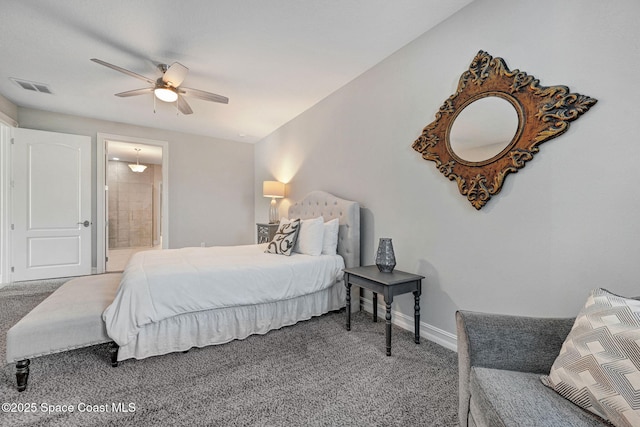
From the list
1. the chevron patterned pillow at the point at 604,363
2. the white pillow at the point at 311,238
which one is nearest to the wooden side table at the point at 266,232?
the white pillow at the point at 311,238

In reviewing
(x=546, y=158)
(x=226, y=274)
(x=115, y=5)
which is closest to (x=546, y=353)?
(x=546, y=158)

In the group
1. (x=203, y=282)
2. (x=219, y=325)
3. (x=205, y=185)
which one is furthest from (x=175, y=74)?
(x=205, y=185)

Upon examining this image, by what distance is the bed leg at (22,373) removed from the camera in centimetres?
169

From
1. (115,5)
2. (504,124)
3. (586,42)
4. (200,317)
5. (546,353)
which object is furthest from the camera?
(200,317)

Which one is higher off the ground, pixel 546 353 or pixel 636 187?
pixel 636 187

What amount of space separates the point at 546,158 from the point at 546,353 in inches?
43.8

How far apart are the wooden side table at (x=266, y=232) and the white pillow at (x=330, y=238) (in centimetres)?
160

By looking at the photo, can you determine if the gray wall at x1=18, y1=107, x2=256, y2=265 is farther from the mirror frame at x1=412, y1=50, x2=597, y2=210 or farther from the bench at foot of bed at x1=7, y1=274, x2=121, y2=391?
the mirror frame at x1=412, y1=50, x2=597, y2=210

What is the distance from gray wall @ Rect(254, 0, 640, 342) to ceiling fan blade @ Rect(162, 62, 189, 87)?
5.92 ft

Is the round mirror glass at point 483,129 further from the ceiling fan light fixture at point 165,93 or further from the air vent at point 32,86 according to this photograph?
the air vent at point 32,86

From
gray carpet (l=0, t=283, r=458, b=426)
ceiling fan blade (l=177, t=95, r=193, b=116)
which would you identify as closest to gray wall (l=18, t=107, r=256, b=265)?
ceiling fan blade (l=177, t=95, r=193, b=116)

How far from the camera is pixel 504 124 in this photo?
188 cm

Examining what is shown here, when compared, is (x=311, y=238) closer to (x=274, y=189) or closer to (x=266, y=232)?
(x=266, y=232)

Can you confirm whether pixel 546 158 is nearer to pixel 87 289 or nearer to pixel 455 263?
pixel 455 263
